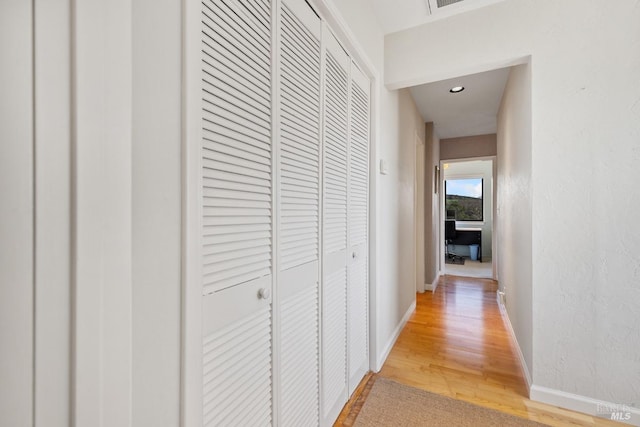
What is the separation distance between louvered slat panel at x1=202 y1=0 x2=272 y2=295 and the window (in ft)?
24.1

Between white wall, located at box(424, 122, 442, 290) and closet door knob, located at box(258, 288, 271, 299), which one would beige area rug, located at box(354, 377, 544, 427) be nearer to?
closet door knob, located at box(258, 288, 271, 299)

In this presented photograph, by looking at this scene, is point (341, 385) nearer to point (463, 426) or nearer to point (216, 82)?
point (463, 426)

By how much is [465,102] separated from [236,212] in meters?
3.58

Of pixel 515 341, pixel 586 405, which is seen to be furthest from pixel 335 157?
pixel 515 341

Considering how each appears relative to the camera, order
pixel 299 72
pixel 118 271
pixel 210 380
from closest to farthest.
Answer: pixel 118 271, pixel 210 380, pixel 299 72

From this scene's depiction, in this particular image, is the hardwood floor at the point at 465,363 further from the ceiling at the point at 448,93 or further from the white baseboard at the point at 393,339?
the ceiling at the point at 448,93

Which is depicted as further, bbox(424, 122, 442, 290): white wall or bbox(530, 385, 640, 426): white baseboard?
bbox(424, 122, 442, 290): white wall

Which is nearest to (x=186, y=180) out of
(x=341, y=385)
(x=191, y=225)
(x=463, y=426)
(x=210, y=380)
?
(x=191, y=225)

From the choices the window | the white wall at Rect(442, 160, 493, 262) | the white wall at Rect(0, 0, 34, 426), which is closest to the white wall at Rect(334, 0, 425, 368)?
the white wall at Rect(0, 0, 34, 426)

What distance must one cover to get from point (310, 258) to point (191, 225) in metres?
0.70

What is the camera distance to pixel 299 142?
120 centimetres

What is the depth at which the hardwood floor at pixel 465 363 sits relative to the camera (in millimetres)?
1700

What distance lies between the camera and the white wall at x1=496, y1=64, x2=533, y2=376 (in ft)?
6.27

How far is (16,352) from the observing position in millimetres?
415
